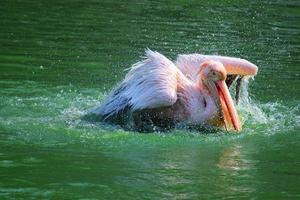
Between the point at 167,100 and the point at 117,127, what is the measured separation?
77cm

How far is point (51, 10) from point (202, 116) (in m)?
10.1

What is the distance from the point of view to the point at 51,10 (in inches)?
757

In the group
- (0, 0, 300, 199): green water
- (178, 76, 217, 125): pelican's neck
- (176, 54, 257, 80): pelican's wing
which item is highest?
(176, 54, 257, 80): pelican's wing

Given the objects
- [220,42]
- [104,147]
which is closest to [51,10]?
[220,42]

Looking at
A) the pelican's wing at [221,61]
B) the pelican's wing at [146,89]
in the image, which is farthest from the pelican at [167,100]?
the pelican's wing at [221,61]

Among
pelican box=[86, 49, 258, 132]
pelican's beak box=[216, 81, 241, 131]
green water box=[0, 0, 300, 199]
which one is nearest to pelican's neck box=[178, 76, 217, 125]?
pelican box=[86, 49, 258, 132]

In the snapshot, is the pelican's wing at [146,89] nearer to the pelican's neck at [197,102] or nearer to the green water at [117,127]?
the pelican's neck at [197,102]

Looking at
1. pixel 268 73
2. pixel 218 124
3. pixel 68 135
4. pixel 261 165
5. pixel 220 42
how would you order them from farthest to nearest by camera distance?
pixel 220 42, pixel 268 73, pixel 218 124, pixel 68 135, pixel 261 165

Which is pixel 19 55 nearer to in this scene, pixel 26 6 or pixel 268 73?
pixel 268 73

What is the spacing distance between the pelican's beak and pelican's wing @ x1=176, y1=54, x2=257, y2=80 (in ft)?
1.42

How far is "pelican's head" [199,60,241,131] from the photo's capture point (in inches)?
390

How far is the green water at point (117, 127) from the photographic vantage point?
7.57 metres

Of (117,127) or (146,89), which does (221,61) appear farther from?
(117,127)

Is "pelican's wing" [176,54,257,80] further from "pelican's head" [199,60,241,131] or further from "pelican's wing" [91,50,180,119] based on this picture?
"pelican's wing" [91,50,180,119]
